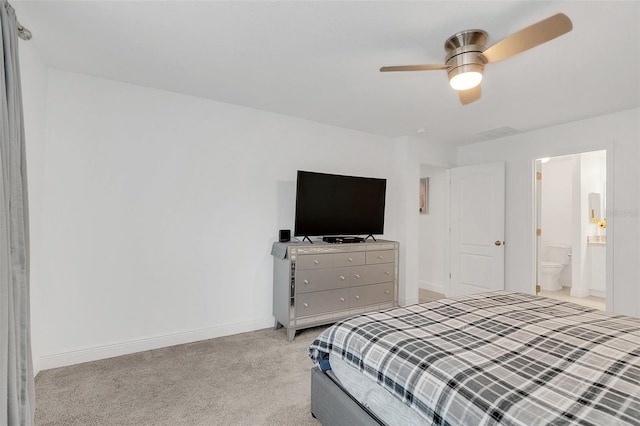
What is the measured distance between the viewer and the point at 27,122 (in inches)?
88.3

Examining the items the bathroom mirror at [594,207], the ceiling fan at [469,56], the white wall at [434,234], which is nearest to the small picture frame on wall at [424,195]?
the white wall at [434,234]

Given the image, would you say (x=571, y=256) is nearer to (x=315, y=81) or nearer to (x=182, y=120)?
(x=315, y=81)

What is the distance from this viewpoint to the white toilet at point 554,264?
5461 mm

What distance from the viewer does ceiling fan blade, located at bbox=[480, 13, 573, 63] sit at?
1.49 m

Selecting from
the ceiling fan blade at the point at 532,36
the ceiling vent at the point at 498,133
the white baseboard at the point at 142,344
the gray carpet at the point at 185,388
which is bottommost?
the gray carpet at the point at 185,388

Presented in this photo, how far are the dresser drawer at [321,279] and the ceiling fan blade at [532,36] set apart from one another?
2454mm

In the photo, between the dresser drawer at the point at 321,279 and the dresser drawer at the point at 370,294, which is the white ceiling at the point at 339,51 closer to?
the dresser drawer at the point at 321,279

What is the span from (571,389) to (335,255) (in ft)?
8.29

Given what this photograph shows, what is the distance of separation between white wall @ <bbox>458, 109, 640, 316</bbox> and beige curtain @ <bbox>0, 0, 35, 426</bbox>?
5091mm

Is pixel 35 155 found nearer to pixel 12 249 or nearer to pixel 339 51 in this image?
pixel 12 249

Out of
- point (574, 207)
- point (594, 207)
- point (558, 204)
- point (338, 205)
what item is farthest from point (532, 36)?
point (558, 204)

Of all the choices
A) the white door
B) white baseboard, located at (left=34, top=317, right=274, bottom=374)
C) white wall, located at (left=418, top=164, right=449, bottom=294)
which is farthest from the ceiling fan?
white wall, located at (left=418, top=164, right=449, bottom=294)

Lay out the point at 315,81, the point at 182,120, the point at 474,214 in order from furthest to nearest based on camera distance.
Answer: the point at 474,214 → the point at 182,120 → the point at 315,81

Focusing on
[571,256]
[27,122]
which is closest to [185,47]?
[27,122]
